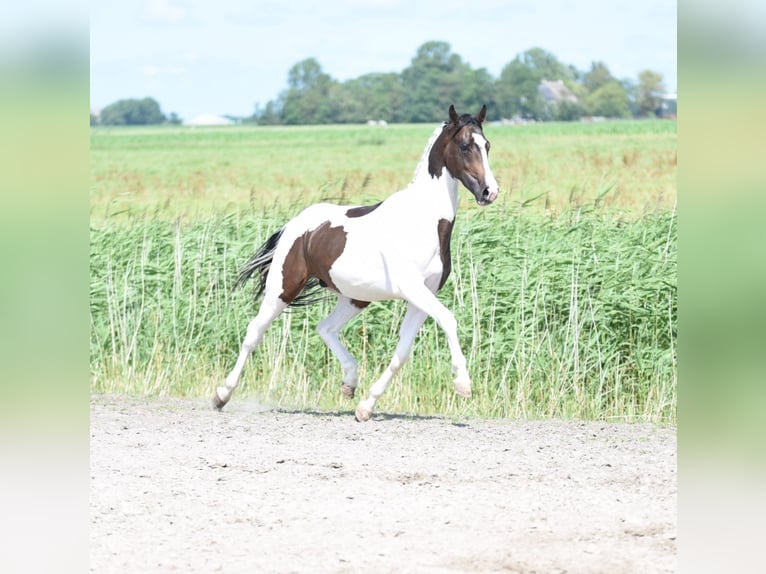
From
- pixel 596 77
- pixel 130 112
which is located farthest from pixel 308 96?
pixel 596 77

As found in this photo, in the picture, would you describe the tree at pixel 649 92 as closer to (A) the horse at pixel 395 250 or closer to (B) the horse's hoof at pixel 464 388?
(A) the horse at pixel 395 250

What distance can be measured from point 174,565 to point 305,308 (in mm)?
5576

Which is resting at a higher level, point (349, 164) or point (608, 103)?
point (608, 103)

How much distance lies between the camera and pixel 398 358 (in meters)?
7.80

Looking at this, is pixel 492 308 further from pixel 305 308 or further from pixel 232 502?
pixel 232 502

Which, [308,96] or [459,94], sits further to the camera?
[308,96]

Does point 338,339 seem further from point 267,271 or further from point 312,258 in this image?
point 267,271

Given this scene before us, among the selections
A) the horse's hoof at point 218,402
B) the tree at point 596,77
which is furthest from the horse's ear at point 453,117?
the tree at point 596,77

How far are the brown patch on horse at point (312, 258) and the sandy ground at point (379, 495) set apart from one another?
1.00m

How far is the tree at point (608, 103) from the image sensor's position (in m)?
81.6

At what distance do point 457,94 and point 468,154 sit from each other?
7377 centimetres

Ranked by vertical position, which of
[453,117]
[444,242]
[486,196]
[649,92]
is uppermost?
[649,92]

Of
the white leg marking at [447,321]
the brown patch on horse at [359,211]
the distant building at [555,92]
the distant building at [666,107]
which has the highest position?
the distant building at [555,92]
